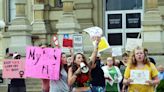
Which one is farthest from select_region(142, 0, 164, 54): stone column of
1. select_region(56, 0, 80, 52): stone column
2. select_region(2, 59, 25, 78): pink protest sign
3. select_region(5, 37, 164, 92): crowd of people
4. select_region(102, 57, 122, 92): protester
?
select_region(5, 37, 164, 92): crowd of people

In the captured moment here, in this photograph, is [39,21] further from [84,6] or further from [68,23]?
[68,23]

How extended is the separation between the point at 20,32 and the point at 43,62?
10.8m

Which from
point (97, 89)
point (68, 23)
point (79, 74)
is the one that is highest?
point (68, 23)

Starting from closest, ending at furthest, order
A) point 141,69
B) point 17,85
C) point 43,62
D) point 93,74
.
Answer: point 141,69, point 93,74, point 43,62, point 17,85

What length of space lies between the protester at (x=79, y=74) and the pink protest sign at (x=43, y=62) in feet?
5.39

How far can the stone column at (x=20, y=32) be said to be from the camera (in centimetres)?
2364

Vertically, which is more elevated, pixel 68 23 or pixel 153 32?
pixel 68 23

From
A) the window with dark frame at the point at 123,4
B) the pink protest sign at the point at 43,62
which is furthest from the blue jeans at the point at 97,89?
the window with dark frame at the point at 123,4

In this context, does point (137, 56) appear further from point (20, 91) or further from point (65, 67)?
point (20, 91)

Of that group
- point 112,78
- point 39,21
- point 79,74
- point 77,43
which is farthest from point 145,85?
point 39,21

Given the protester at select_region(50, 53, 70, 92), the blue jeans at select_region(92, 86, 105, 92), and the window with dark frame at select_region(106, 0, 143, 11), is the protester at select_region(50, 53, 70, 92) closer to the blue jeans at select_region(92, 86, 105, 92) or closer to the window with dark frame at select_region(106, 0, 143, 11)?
the blue jeans at select_region(92, 86, 105, 92)

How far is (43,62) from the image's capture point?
1323 cm

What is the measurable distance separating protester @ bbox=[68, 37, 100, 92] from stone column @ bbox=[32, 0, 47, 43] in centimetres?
1517

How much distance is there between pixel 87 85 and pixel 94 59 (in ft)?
2.08
